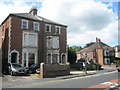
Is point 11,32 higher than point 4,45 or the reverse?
higher

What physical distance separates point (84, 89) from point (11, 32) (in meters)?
20.4

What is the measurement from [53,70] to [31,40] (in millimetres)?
10865

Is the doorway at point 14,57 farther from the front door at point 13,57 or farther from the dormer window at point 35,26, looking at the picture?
the dormer window at point 35,26

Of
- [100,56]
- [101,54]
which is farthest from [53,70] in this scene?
[100,56]

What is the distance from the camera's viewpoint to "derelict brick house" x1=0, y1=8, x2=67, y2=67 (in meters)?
28.7

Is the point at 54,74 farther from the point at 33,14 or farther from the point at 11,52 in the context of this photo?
the point at 33,14

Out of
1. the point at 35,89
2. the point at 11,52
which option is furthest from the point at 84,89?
the point at 11,52

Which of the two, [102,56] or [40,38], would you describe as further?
[102,56]

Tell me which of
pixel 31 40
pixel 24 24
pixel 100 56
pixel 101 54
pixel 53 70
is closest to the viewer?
pixel 53 70

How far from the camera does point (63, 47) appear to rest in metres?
35.5

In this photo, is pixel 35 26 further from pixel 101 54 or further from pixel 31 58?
pixel 101 54

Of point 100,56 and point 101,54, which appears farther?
point 100,56

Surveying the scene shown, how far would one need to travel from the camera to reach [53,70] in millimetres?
21703

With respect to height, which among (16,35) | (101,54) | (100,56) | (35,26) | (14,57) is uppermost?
(35,26)
